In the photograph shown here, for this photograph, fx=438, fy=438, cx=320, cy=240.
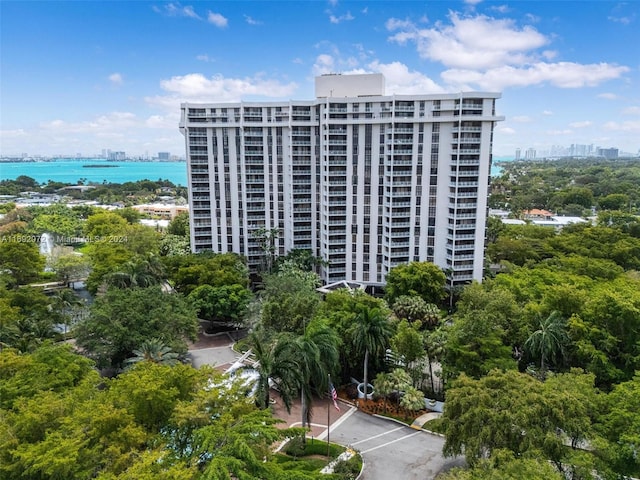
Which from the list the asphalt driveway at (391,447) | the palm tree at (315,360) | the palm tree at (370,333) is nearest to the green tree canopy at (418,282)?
the palm tree at (370,333)

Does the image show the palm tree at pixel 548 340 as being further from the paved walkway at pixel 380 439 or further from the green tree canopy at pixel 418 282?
the green tree canopy at pixel 418 282

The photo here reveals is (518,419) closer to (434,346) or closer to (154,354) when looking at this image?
(434,346)

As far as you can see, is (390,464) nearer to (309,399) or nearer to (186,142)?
(309,399)

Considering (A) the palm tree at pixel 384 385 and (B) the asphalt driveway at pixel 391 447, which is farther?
(A) the palm tree at pixel 384 385

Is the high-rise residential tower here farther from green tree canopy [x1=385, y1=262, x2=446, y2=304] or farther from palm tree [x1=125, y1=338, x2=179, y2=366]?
palm tree [x1=125, y1=338, x2=179, y2=366]

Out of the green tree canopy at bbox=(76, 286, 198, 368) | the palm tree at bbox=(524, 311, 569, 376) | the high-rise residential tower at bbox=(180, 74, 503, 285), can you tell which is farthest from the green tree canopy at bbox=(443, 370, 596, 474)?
the high-rise residential tower at bbox=(180, 74, 503, 285)

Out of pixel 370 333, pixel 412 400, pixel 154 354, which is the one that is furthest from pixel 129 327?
pixel 412 400

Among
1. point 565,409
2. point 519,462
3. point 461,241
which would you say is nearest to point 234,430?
point 519,462
